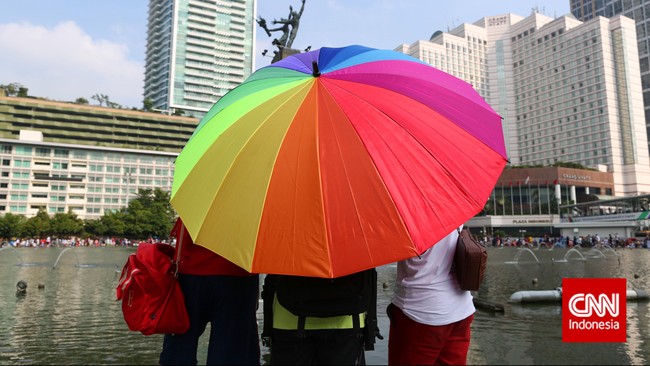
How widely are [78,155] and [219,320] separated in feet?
349

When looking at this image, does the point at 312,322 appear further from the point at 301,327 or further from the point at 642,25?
the point at 642,25

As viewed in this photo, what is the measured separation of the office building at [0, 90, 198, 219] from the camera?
8888 centimetres

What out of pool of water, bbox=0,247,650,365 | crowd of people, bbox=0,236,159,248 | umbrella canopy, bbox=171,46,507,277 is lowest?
pool of water, bbox=0,247,650,365

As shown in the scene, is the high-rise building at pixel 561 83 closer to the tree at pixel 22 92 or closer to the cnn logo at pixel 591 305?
the tree at pixel 22 92

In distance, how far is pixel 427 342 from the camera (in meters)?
2.85

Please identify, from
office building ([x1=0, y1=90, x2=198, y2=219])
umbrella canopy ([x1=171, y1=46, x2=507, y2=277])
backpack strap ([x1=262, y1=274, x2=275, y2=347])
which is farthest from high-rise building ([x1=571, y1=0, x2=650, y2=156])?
backpack strap ([x1=262, y1=274, x2=275, y2=347])

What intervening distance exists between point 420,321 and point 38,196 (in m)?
105

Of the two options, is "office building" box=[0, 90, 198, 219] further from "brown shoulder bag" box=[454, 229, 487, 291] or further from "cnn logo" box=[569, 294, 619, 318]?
"brown shoulder bag" box=[454, 229, 487, 291]

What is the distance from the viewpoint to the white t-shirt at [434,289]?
2.85 meters

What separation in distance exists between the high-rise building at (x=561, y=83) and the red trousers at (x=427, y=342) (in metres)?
114

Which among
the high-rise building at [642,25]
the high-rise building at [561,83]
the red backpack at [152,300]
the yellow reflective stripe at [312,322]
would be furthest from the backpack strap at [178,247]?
the high-rise building at [642,25]

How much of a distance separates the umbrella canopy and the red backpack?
0.56 meters

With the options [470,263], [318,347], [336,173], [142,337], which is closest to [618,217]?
[142,337]

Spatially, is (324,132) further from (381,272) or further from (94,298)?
(381,272)
